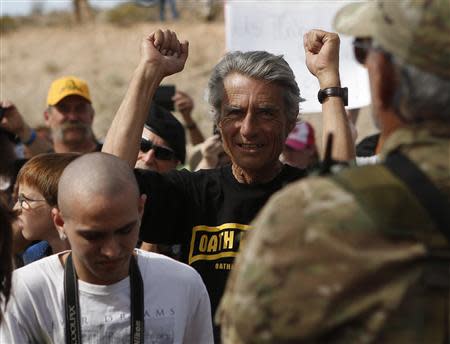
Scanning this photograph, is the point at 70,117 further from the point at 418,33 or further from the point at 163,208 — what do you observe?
the point at 418,33

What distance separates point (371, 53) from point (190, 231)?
167 cm

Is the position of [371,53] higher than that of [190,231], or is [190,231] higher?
[371,53]

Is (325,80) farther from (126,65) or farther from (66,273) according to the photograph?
(126,65)

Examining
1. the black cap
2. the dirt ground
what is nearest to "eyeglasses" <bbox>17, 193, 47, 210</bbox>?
the black cap

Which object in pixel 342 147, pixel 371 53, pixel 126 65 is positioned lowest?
pixel 126 65

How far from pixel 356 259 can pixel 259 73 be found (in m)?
1.96

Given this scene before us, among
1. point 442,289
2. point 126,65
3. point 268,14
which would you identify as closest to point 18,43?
point 126,65

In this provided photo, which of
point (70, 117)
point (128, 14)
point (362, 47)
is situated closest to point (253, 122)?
point (362, 47)

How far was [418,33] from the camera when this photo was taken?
6.81 feet

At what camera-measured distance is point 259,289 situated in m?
2.00

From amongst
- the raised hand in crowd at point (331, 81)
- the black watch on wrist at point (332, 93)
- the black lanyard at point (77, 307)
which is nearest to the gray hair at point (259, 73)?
the raised hand in crowd at point (331, 81)

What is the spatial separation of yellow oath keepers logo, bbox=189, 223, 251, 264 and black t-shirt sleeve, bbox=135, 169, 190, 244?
0.22 ft

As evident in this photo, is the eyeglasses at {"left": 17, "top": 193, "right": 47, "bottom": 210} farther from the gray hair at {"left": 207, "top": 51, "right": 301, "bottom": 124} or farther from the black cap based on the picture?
the black cap

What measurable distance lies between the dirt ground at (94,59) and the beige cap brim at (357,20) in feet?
67.8
